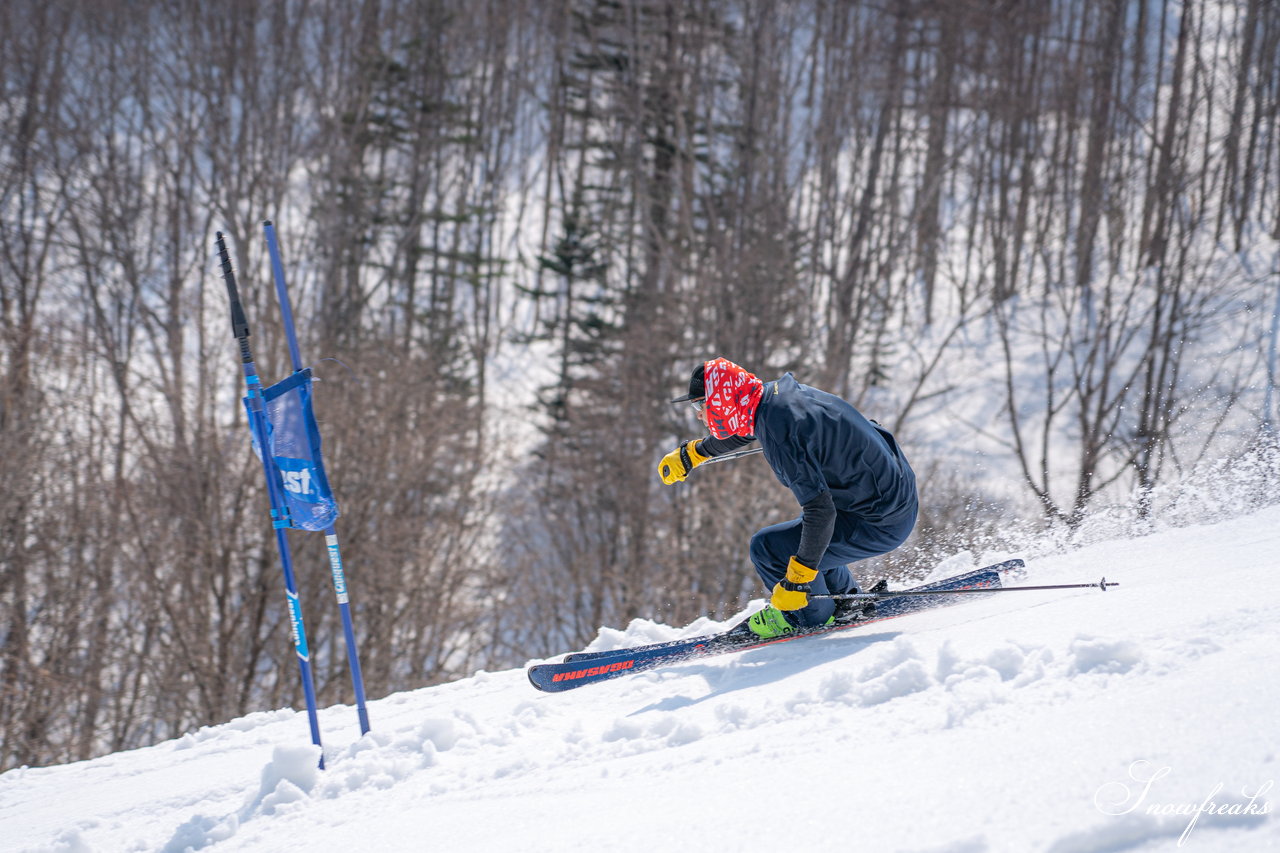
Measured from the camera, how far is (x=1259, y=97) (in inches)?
845

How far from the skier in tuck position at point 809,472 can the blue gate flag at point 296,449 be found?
1.91 meters

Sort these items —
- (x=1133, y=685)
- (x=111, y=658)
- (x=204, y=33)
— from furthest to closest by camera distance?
(x=204, y=33)
(x=111, y=658)
(x=1133, y=685)

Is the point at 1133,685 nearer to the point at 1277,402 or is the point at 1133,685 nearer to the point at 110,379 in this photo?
the point at 1277,402

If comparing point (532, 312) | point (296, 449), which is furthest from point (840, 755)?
point (532, 312)

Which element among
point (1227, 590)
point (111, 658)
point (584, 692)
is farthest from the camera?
point (111, 658)

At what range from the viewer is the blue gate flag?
443cm

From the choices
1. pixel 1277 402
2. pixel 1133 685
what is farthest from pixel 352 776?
pixel 1277 402

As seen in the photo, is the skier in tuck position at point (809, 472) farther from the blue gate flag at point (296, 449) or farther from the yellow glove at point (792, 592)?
the blue gate flag at point (296, 449)

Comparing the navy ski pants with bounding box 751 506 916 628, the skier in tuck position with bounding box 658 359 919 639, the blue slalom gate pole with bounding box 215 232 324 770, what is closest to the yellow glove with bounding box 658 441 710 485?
the skier in tuck position with bounding box 658 359 919 639

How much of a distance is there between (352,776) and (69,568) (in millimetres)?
12584

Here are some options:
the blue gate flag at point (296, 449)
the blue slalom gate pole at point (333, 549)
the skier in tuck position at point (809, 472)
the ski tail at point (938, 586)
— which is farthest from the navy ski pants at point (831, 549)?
the blue gate flag at point (296, 449)

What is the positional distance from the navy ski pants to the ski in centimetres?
16

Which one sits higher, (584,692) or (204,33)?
(204,33)

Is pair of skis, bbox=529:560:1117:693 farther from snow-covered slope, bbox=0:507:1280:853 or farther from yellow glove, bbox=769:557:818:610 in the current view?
yellow glove, bbox=769:557:818:610
